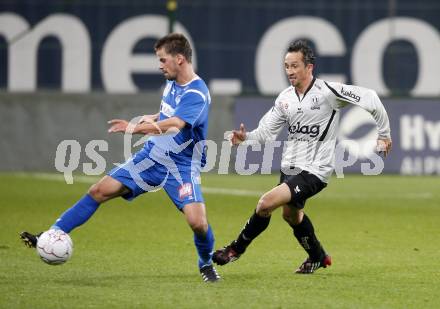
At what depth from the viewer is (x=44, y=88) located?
23.5m

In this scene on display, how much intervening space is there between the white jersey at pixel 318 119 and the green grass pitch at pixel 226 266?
101 centimetres

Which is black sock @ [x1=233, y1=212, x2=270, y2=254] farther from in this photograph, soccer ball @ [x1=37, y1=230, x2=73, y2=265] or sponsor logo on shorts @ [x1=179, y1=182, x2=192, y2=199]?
soccer ball @ [x1=37, y1=230, x2=73, y2=265]

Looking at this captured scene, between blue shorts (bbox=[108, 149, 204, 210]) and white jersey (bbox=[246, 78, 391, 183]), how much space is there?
0.80m

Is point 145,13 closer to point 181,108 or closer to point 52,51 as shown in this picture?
point 52,51

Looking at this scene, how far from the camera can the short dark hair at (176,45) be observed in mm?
8734

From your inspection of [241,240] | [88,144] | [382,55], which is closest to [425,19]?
[382,55]

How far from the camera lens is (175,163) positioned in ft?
29.1

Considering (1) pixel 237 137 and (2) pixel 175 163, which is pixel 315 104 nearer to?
(1) pixel 237 137

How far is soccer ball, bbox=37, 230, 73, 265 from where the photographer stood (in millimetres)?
8414

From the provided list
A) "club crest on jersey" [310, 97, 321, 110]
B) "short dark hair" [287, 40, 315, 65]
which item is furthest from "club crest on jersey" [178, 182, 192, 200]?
"short dark hair" [287, 40, 315, 65]

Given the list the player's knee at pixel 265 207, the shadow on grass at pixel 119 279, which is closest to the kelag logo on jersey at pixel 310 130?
the player's knee at pixel 265 207

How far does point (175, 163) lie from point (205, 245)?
72 centimetres

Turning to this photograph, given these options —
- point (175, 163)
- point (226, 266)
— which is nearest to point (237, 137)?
point (175, 163)

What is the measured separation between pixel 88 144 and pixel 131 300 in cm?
1360
